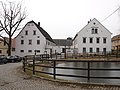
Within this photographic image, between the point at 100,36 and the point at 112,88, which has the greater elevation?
the point at 100,36

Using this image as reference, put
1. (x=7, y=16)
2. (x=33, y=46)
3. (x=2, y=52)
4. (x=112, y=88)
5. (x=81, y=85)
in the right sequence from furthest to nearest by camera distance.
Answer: (x=2, y=52) → (x=33, y=46) → (x=7, y=16) → (x=81, y=85) → (x=112, y=88)

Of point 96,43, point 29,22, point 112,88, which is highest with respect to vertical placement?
point 29,22

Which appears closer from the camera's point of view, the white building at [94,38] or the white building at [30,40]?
the white building at [30,40]

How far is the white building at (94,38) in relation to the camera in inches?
2202

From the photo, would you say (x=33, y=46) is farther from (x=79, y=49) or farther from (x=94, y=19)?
(x=94, y=19)

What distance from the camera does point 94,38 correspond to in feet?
184

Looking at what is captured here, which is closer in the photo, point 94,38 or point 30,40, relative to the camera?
point 30,40

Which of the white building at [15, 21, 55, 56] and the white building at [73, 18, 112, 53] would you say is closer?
the white building at [15, 21, 55, 56]

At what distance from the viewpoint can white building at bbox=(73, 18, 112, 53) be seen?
5594 centimetres

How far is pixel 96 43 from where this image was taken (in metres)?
56.1

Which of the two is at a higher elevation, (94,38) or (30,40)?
(94,38)

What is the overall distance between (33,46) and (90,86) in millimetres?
46455

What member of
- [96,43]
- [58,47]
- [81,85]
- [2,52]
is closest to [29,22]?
[2,52]

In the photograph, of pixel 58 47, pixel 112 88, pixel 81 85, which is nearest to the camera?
pixel 112 88
